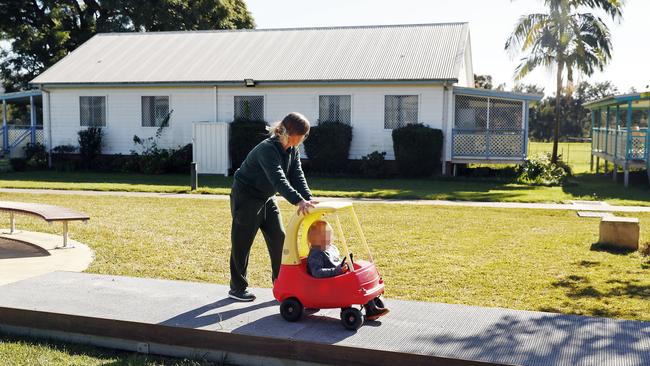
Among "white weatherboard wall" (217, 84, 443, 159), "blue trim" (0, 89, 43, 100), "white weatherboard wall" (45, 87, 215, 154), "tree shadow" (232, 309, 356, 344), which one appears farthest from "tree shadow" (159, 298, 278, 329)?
"blue trim" (0, 89, 43, 100)

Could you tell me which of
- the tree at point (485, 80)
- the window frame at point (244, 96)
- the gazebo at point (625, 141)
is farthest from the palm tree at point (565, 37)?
the tree at point (485, 80)

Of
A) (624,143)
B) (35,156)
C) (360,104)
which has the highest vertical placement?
(360,104)

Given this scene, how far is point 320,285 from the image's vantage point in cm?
574

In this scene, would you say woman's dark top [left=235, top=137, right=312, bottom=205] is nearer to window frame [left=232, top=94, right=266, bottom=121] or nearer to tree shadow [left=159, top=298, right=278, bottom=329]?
tree shadow [left=159, top=298, right=278, bottom=329]

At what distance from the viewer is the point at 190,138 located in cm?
2633

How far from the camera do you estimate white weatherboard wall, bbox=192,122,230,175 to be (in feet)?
81.9

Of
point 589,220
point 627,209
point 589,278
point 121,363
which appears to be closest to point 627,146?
point 627,209

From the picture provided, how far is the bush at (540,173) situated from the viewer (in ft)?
73.1

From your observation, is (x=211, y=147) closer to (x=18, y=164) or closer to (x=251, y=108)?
(x=251, y=108)

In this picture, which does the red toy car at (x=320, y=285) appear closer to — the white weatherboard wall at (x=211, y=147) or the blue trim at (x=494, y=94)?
the blue trim at (x=494, y=94)

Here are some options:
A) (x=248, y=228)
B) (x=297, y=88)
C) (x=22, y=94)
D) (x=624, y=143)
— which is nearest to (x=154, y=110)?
(x=297, y=88)

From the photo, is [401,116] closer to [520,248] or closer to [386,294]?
[520,248]

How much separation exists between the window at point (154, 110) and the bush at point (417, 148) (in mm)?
8883

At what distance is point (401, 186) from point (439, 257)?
11.3 m
